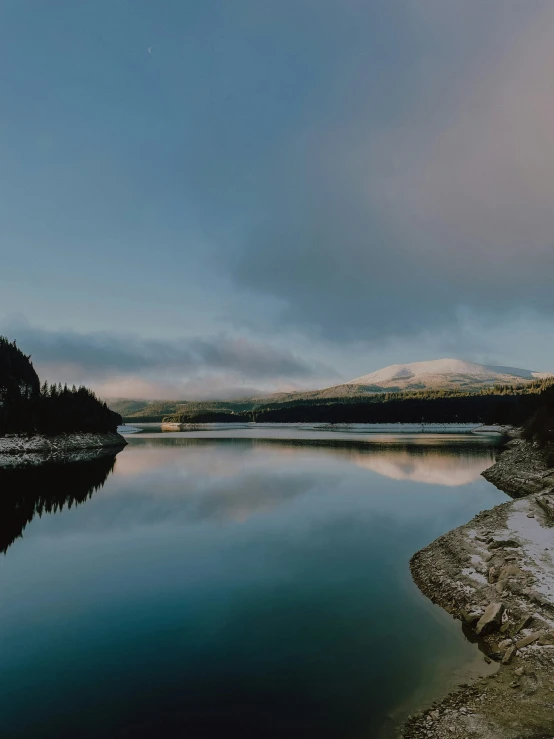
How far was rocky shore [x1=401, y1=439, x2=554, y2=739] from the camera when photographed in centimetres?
968

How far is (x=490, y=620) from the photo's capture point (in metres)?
Answer: 14.0

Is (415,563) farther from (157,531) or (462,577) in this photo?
(157,531)

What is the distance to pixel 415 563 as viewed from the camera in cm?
2150

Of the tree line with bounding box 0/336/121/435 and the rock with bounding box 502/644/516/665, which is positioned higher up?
the tree line with bounding box 0/336/121/435

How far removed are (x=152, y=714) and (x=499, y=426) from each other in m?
168

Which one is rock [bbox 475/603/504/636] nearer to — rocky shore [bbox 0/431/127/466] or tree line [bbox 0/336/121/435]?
rocky shore [bbox 0/431/127/466]

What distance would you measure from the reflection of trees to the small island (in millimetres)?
13297

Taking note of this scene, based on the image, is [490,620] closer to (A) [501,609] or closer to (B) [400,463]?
(A) [501,609]

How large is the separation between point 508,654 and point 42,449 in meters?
84.2

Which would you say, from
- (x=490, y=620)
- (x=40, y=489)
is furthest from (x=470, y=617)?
(x=40, y=489)

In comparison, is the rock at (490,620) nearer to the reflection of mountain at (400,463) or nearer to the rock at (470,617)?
the rock at (470,617)

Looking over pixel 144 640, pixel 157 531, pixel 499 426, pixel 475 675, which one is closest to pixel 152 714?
pixel 144 640

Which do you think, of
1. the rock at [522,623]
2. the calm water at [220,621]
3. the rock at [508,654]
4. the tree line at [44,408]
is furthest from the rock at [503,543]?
the tree line at [44,408]

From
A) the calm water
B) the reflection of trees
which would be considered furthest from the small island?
the calm water
